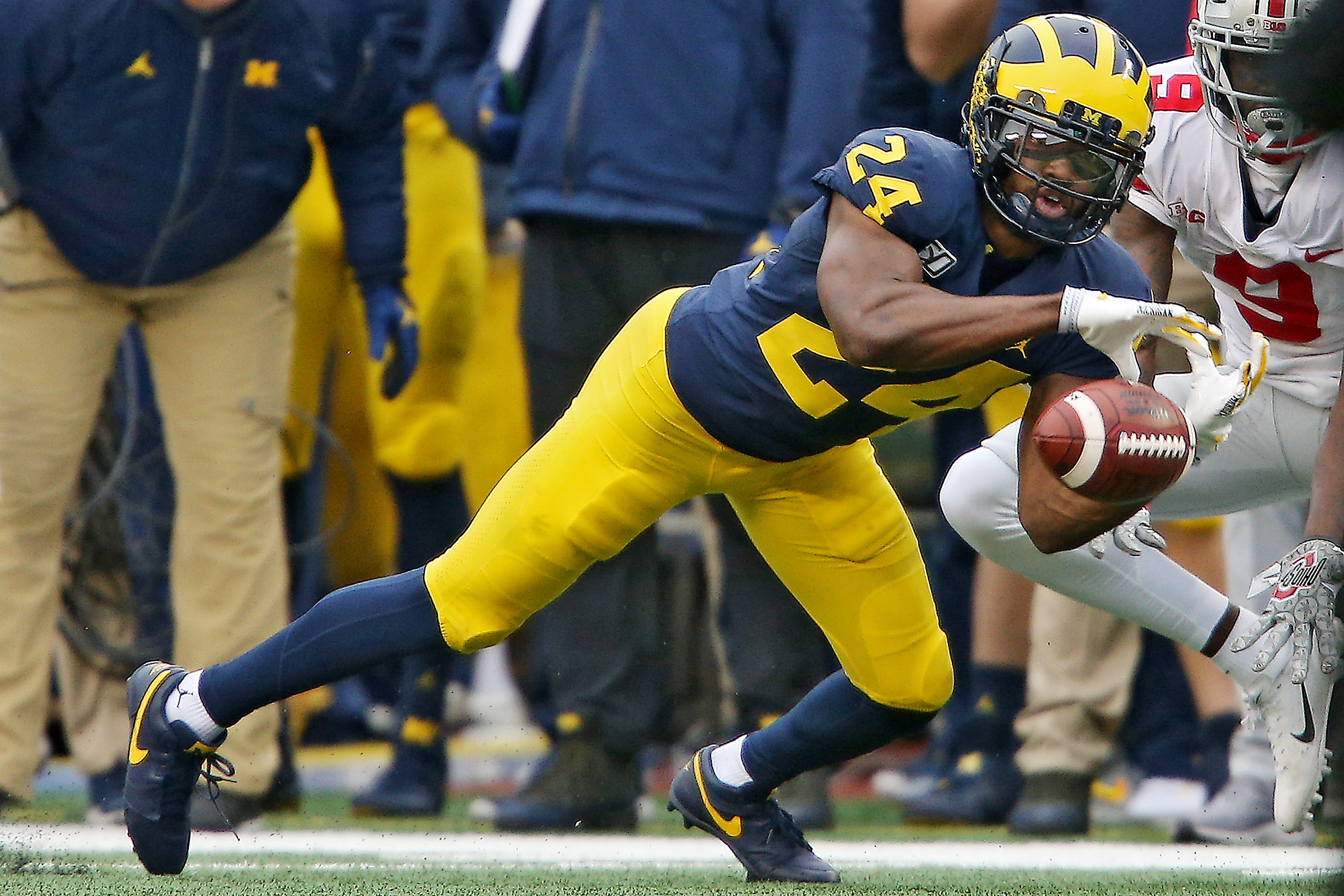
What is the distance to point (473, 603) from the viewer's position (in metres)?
3.47

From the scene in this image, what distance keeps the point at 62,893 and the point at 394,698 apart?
2.89m

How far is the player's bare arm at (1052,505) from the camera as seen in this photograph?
3381 millimetres

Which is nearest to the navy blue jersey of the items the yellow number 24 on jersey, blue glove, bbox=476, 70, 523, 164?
the yellow number 24 on jersey

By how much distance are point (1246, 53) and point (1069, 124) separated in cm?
56

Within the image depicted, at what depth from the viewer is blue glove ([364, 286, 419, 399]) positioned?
4.98 metres

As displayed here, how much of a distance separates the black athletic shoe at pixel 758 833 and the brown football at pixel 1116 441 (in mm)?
934

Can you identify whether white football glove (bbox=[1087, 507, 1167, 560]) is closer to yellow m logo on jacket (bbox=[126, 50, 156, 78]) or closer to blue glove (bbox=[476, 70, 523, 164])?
blue glove (bbox=[476, 70, 523, 164])

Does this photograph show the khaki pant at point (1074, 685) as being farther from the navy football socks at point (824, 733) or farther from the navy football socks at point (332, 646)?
the navy football socks at point (332, 646)

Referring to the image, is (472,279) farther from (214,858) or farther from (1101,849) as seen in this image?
(1101,849)

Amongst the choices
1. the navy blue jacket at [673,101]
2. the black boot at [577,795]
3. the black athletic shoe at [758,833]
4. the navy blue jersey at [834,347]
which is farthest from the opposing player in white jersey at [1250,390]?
the black boot at [577,795]

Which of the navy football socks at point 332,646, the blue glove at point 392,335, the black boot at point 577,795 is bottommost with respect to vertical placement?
the black boot at point 577,795

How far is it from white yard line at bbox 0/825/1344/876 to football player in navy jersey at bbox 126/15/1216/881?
0.46m

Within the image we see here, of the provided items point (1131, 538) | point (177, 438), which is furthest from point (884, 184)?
point (177, 438)

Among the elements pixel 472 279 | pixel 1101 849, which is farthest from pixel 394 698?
pixel 1101 849
